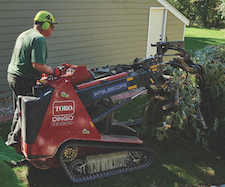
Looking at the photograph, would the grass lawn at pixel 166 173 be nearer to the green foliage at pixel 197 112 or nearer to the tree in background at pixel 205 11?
the green foliage at pixel 197 112

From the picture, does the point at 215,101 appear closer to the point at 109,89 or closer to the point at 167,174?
the point at 167,174

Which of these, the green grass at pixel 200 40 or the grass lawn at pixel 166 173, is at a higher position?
the green grass at pixel 200 40

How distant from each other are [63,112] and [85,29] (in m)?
5.64

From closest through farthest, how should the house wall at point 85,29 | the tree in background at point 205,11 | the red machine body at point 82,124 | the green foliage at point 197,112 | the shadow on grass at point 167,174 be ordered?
1. the red machine body at point 82,124
2. the shadow on grass at point 167,174
3. the green foliage at point 197,112
4. the house wall at point 85,29
5. the tree in background at point 205,11

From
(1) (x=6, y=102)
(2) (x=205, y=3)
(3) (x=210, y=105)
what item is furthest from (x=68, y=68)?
(2) (x=205, y=3)

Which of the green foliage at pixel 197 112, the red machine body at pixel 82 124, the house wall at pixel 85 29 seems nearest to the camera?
the red machine body at pixel 82 124

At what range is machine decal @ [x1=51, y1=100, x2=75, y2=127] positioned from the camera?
10.8 feet

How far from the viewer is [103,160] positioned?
3.89m

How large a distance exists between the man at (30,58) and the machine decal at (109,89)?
62cm

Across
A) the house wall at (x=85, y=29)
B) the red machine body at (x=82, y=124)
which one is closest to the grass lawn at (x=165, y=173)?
the red machine body at (x=82, y=124)

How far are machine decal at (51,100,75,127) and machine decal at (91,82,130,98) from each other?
1.21ft

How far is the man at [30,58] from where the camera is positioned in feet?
10.7

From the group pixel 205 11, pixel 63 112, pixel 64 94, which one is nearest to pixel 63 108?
pixel 63 112

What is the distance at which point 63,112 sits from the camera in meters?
3.35
